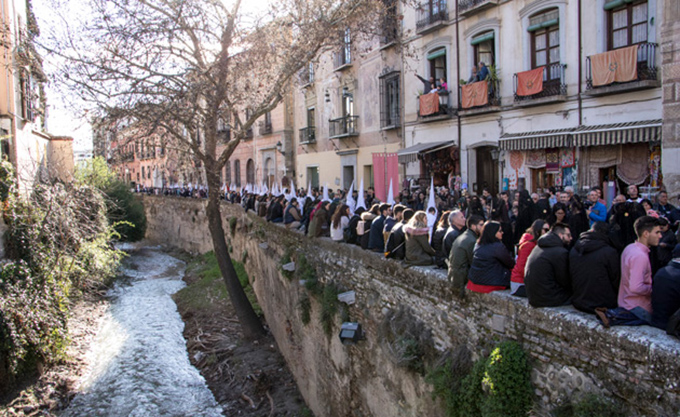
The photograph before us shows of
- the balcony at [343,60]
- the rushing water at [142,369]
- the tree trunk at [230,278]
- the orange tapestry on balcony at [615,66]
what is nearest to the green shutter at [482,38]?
the orange tapestry on balcony at [615,66]

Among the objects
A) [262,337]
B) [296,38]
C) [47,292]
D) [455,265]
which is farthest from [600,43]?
[47,292]

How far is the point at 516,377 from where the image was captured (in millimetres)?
5137

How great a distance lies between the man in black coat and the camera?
16.6 ft

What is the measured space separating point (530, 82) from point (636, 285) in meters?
11.3

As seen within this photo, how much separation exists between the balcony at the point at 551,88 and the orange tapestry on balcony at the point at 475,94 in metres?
1.43

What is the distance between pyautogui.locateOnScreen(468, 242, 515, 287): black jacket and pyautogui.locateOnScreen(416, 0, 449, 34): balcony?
13.2 metres

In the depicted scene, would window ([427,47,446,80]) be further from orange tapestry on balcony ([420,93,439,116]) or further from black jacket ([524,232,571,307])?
black jacket ([524,232,571,307])

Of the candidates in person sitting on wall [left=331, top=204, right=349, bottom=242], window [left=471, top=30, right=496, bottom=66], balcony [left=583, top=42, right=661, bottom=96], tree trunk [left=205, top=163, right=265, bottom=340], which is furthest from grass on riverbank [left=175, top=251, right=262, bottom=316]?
balcony [left=583, top=42, right=661, bottom=96]

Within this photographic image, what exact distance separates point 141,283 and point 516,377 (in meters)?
24.1

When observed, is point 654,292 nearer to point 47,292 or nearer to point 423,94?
point 47,292

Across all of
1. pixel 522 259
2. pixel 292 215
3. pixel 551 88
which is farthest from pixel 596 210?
pixel 292 215

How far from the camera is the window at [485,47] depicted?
16641 mm

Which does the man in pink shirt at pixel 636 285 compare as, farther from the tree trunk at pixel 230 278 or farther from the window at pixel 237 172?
the window at pixel 237 172

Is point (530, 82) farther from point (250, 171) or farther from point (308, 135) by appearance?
point (250, 171)
